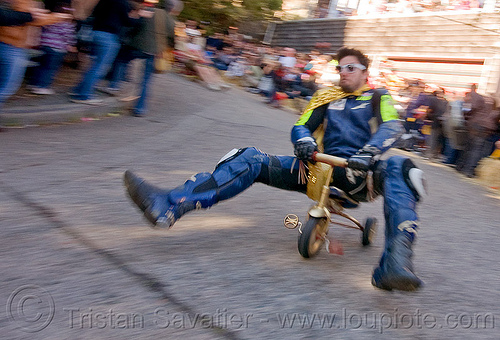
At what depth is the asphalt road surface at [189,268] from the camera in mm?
2205

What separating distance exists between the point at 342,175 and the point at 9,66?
12.8ft

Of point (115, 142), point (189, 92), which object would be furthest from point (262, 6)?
point (115, 142)

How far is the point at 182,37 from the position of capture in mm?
14453

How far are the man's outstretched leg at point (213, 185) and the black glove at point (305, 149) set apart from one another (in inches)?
7.5

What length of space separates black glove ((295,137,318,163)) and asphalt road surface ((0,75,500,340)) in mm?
653

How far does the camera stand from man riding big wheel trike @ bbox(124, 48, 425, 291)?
2703mm

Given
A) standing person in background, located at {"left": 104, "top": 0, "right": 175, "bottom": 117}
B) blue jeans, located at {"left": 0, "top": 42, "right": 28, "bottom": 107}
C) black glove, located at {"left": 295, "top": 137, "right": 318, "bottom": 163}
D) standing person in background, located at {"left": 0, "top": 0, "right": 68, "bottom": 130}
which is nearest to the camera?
black glove, located at {"left": 295, "top": 137, "right": 318, "bottom": 163}

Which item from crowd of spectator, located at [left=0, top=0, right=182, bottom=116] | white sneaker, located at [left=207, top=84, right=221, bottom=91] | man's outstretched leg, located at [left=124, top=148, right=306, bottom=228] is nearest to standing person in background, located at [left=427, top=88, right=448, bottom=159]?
white sneaker, located at [left=207, top=84, right=221, bottom=91]

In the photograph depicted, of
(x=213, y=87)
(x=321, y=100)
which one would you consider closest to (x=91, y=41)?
(x=321, y=100)

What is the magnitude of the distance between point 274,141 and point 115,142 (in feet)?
9.99

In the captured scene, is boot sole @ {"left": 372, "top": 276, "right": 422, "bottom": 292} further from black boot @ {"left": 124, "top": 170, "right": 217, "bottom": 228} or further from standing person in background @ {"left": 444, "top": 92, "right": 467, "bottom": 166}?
standing person in background @ {"left": 444, "top": 92, "right": 467, "bottom": 166}

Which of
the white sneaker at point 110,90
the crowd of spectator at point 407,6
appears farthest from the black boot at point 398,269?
the crowd of spectator at point 407,6

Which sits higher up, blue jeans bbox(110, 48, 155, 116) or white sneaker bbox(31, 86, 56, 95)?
blue jeans bbox(110, 48, 155, 116)

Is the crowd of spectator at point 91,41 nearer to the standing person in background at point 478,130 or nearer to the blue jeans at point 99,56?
the blue jeans at point 99,56
